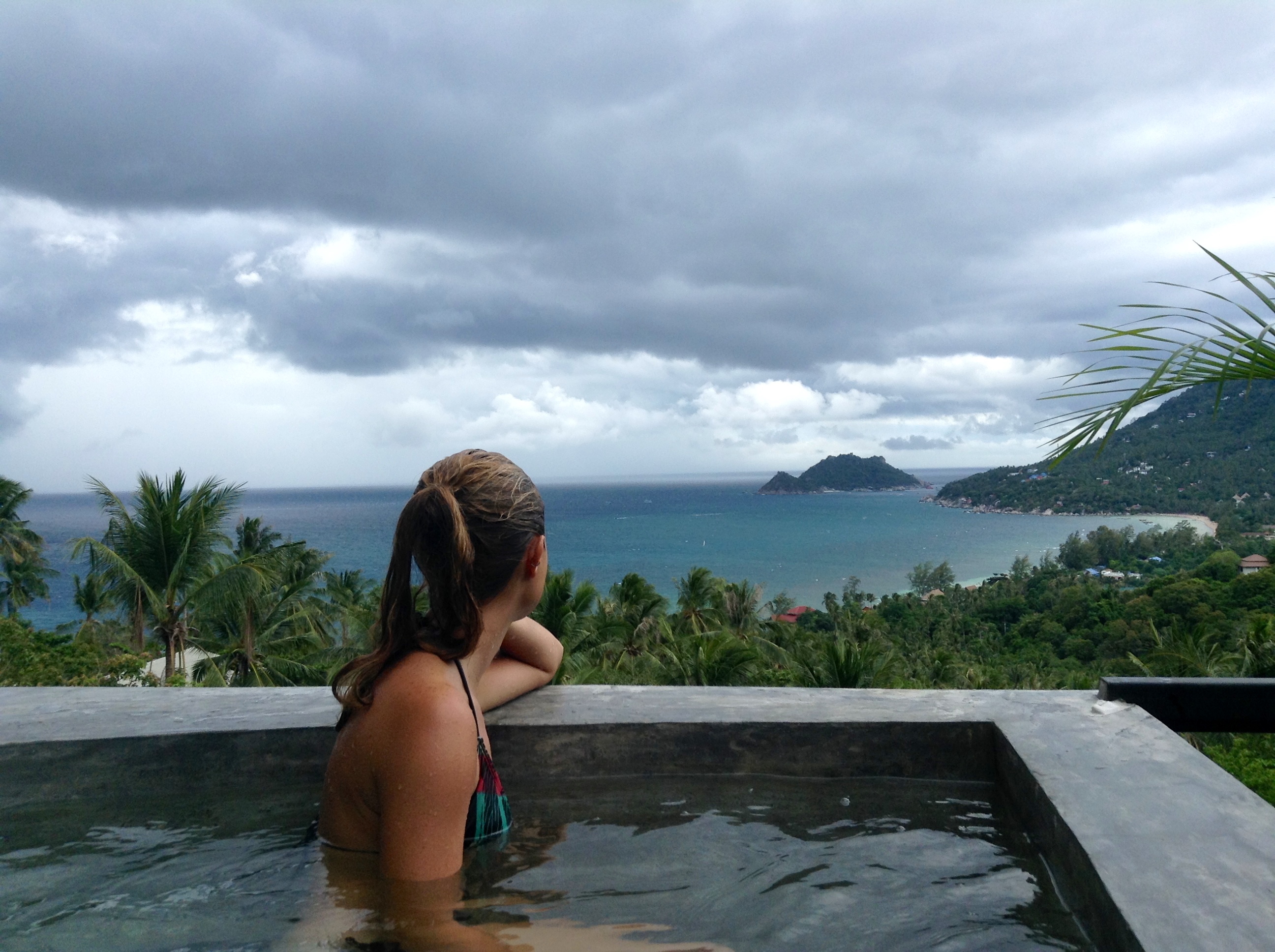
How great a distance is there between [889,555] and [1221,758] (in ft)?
389

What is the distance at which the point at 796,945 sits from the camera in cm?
175

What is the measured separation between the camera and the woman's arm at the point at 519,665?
2.78 metres

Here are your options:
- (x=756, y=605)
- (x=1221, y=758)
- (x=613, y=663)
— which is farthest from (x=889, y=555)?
(x=1221, y=758)

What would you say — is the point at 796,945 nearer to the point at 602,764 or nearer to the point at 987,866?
the point at 987,866

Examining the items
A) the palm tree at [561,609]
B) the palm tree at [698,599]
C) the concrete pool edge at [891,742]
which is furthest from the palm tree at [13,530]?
the concrete pool edge at [891,742]

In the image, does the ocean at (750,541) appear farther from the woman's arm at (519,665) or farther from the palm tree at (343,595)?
the woman's arm at (519,665)

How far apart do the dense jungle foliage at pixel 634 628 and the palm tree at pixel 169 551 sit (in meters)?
0.04

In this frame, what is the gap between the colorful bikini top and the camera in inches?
74.9

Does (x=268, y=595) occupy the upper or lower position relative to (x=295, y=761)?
lower

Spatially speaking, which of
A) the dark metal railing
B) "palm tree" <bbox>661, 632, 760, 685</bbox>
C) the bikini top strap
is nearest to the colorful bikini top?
the bikini top strap

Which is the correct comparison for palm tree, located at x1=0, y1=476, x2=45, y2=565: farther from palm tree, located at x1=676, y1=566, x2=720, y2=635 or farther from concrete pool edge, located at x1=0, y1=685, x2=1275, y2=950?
concrete pool edge, located at x1=0, y1=685, x2=1275, y2=950

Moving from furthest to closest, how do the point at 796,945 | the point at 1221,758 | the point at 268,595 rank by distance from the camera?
1. the point at 268,595
2. the point at 1221,758
3. the point at 796,945

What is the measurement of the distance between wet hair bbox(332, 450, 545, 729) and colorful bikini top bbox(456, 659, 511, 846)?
131 millimetres

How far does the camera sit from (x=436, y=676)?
165 centimetres
